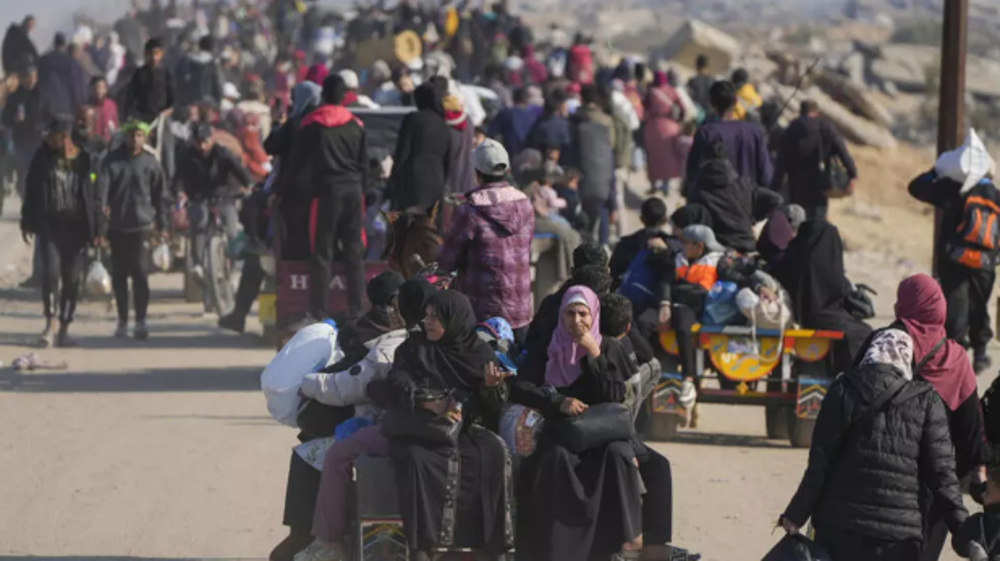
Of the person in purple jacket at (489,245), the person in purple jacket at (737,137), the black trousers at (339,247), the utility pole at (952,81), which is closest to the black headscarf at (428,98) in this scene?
the black trousers at (339,247)

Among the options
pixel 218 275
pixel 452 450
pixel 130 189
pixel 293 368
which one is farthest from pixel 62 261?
pixel 452 450

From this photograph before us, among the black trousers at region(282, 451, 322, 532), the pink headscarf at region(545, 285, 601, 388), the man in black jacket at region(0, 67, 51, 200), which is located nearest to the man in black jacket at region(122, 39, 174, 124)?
the man in black jacket at region(0, 67, 51, 200)

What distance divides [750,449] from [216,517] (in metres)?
3.79

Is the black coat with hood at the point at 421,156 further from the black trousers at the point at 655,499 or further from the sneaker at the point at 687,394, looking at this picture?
the black trousers at the point at 655,499

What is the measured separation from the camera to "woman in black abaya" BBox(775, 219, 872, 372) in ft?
40.5

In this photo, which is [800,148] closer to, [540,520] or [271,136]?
[271,136]

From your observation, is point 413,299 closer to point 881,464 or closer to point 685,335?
point 881,464

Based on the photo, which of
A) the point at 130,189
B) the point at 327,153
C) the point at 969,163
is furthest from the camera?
the point at 130,189

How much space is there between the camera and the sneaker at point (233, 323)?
17.8m

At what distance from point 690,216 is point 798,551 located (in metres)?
5.57

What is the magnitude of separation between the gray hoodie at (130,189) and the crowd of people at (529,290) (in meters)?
0.02

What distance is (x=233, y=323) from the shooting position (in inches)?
703

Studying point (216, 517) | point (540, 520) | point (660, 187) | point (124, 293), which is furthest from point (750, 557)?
point (660, 187)

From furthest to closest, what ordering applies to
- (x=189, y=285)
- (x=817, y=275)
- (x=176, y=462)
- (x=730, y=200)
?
(x=189, y=285), (x=730, y=200), (x=817, y=275), (x=176, y=462)
